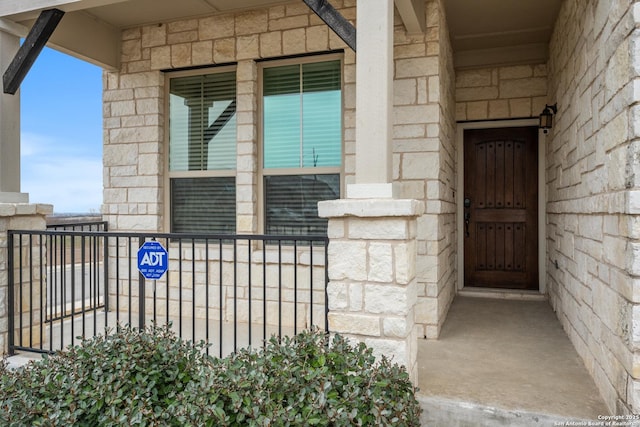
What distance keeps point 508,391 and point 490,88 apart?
3598mm

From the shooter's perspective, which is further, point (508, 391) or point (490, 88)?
point (490, 88)

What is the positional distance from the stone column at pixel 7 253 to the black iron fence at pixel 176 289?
0.01 m

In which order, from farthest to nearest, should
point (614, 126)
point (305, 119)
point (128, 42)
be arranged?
point (128, 42) → point (305, 119) → point (614, 126)

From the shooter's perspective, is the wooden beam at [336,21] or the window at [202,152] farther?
the window at [202,152]

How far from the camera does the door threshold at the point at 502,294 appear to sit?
4.80 meters

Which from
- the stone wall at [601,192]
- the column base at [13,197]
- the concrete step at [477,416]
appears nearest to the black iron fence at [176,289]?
the column base at [13,197]

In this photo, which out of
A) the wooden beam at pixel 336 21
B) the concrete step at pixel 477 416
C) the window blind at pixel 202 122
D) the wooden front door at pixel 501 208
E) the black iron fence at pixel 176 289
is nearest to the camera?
the concrete step at pixel 477 416

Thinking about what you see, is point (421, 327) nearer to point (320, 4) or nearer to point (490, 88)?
point (320, 4)

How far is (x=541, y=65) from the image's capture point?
15.5ft

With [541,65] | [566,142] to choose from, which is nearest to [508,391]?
[566,142]

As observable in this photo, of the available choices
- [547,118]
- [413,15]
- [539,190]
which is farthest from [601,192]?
[539,190]

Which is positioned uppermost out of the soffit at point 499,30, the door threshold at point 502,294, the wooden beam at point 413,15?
the soffit at point 499,30

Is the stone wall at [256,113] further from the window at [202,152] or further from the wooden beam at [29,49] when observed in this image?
the wooden beam at [29,49]

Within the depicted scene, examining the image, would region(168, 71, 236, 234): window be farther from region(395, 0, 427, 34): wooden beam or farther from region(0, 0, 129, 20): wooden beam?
region(395, 0, 427, 34): wooden beam
